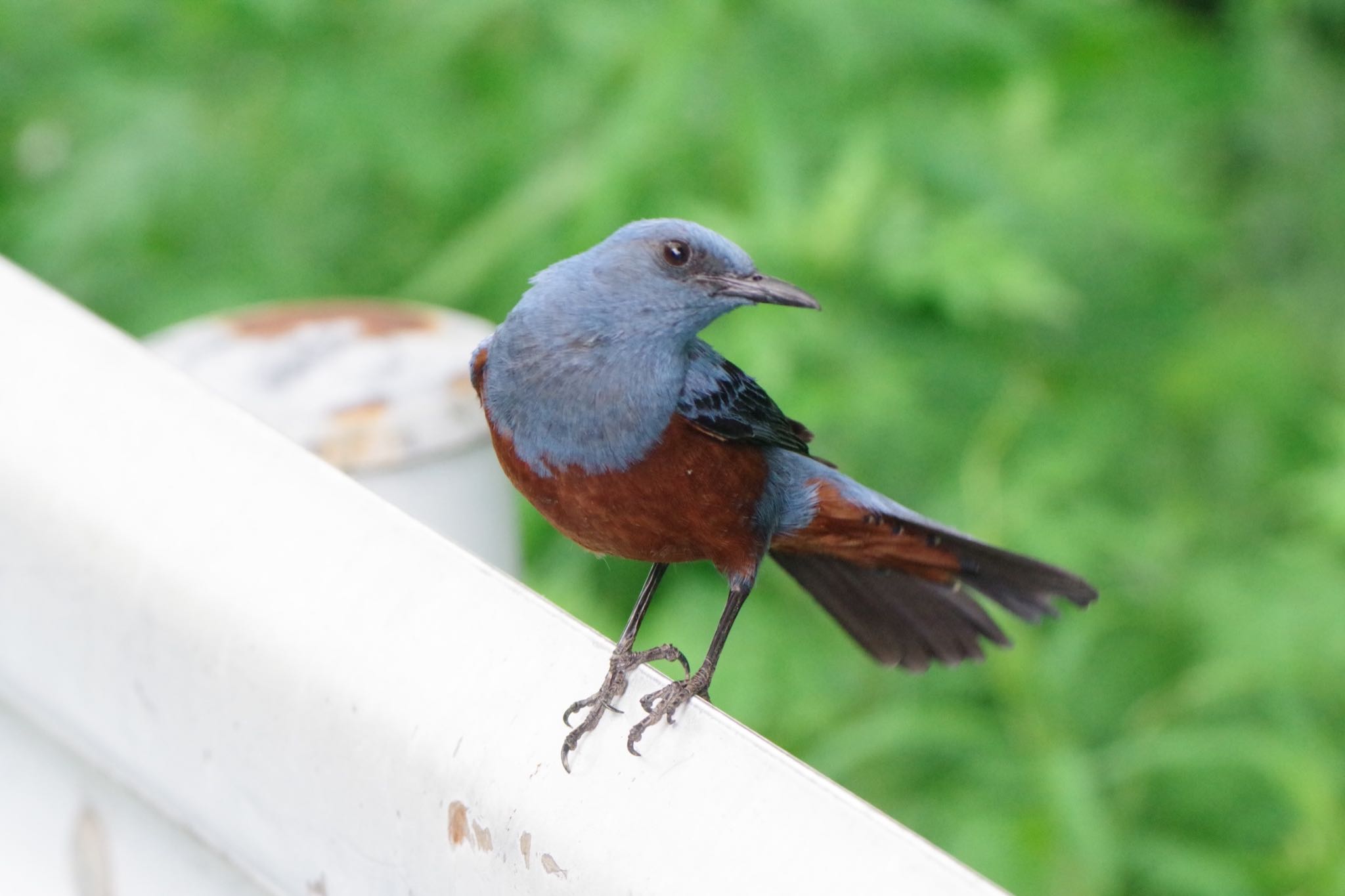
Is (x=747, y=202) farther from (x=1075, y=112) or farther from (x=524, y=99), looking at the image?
(x=1075, y=112)

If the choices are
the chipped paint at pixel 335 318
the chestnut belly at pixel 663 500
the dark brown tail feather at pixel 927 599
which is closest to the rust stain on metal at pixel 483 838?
the chestnut belly at pixel 663 500

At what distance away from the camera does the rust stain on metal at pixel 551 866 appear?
4.40ft

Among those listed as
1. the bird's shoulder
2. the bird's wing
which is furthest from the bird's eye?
the bird's shoulder

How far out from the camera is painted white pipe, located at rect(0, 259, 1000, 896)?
4.28 feet

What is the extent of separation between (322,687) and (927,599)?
123 centimetres

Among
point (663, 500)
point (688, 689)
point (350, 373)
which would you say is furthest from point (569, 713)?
point (350, 373)

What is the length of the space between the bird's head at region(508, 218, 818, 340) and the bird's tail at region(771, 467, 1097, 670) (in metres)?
0.38

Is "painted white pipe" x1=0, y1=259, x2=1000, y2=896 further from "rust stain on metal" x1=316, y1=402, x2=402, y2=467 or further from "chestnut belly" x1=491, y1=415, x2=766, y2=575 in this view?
"rust stain on metal" x1=316, y1=402, x2=402, y2=467

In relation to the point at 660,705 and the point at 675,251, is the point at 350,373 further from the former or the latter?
the point at 660,705

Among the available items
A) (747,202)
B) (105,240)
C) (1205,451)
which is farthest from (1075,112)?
(105,240)

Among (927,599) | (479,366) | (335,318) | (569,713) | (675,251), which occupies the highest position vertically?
(675,251)

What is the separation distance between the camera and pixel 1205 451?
4.70m

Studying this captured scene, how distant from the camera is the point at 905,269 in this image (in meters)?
3.36

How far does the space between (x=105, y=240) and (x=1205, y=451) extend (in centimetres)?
293
